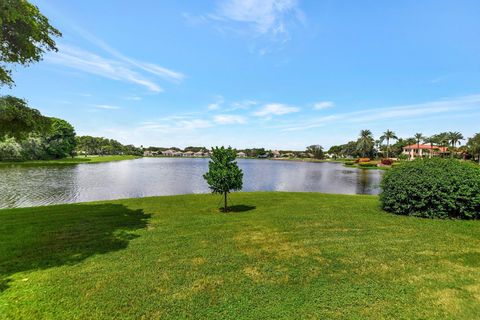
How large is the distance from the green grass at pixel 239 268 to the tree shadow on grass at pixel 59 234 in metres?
0.05

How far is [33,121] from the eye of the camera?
36.9 feet

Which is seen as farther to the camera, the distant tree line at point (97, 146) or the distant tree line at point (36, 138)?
the distant tree line at point (97, 146)

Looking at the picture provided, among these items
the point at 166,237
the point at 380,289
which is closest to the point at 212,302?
the point at 380,289

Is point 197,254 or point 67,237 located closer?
point 197,254

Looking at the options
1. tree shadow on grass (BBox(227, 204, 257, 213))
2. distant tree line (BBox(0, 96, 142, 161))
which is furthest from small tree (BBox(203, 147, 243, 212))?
distant tree line (BBox(0, 96, 142, 161))

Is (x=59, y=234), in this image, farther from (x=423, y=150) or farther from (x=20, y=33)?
(x=423, y=150)

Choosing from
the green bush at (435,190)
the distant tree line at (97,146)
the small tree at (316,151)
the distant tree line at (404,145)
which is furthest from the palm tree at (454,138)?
the distant tree line at (97,146)

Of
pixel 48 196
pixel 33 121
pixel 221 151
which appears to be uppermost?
pixel 33 121

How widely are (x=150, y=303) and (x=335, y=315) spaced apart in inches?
162

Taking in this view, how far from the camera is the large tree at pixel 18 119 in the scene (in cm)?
1054

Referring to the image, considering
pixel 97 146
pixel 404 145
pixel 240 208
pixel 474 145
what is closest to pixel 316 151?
pixel 404 145

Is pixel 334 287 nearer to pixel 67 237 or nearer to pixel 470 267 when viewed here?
pixel 470 267

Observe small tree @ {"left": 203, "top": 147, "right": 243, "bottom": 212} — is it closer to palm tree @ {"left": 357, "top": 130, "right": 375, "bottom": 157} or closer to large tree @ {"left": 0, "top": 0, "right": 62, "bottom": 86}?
large tree @ {"left": 0, "top": 0, "right": 62, "bottom": 86}

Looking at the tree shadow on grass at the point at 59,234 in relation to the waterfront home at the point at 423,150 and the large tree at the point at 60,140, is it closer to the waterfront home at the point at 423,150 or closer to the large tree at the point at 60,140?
the large tree at the point at 60,140
